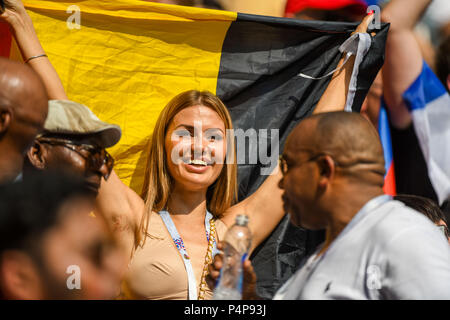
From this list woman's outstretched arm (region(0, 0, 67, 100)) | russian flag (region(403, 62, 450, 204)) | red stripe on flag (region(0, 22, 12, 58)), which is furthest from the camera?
russian flag (region(403, 62, 450, 204))

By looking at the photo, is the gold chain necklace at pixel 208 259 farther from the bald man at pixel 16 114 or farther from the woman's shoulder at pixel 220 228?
the bald man at pixel 16 114

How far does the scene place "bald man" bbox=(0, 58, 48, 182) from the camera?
198cm

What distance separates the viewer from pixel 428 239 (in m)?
1.75

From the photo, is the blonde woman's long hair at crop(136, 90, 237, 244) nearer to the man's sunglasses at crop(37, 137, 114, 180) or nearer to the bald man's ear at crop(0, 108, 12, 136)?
the man's sunglasses at crop(37, 137, 114, 180)

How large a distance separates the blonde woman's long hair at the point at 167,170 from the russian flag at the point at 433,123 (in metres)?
1.26

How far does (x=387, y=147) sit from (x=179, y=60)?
144 cm

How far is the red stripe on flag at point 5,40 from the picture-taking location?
323 centimetres

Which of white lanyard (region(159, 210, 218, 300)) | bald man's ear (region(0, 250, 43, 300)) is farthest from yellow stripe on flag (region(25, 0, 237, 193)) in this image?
bald man's ear (region(0, 250, 43, 300))

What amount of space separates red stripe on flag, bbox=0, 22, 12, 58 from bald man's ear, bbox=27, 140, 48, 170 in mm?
1026

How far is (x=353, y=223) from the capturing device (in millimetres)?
1923

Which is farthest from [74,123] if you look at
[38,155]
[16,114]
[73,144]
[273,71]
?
[273,71]
